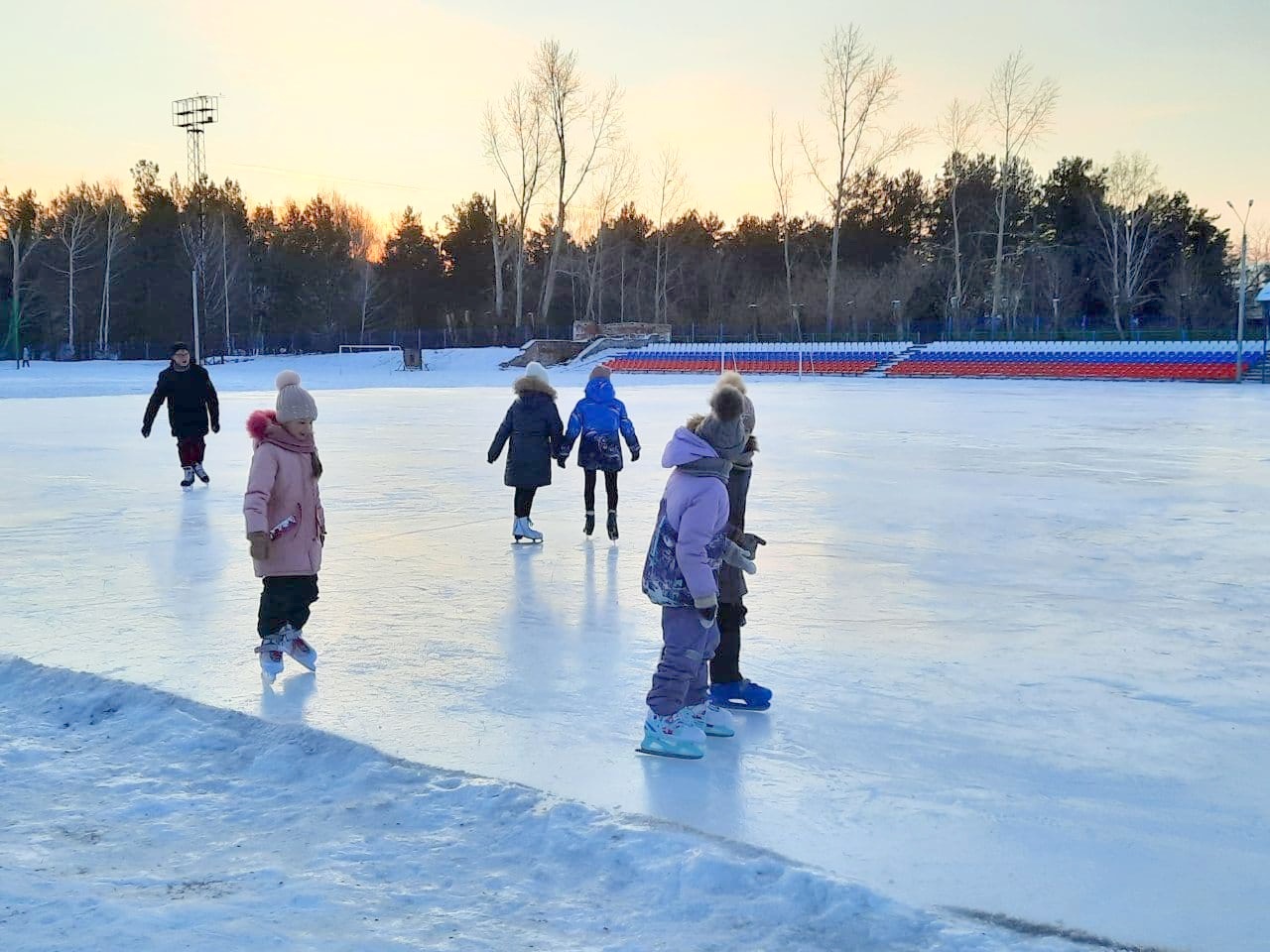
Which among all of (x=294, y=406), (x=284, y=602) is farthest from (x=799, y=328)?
(x=284, y=602)

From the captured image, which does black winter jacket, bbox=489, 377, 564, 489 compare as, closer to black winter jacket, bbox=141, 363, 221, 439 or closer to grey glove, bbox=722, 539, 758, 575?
grey glove, bbox=722, 539, 758, 575

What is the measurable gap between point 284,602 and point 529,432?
3366mm

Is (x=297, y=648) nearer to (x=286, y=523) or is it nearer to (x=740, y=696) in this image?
(x=286, y=523)

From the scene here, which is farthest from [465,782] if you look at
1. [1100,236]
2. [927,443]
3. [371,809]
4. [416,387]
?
[1100,236]

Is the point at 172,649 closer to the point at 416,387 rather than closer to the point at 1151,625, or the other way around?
the point at 1151,625

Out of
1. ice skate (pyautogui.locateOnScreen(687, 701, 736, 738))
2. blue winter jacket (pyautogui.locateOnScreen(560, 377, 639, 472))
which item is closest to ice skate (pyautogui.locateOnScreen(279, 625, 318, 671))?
ice skate (pyautogui.locateOnScreen(687, 701, 736, 738))

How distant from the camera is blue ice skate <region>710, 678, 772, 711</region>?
4516 millimetres

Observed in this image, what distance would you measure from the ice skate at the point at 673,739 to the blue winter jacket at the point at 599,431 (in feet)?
14.5

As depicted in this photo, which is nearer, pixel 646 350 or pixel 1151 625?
pixel 1151 625

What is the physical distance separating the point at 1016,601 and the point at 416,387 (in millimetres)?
34111

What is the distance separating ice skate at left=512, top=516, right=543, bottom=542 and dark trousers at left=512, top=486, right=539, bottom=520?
1.2 inches

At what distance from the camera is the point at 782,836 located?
10.9ft

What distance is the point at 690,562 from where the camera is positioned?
3875 mm

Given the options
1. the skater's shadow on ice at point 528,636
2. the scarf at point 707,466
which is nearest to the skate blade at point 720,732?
the skater's shadow on ice at point 528,636
